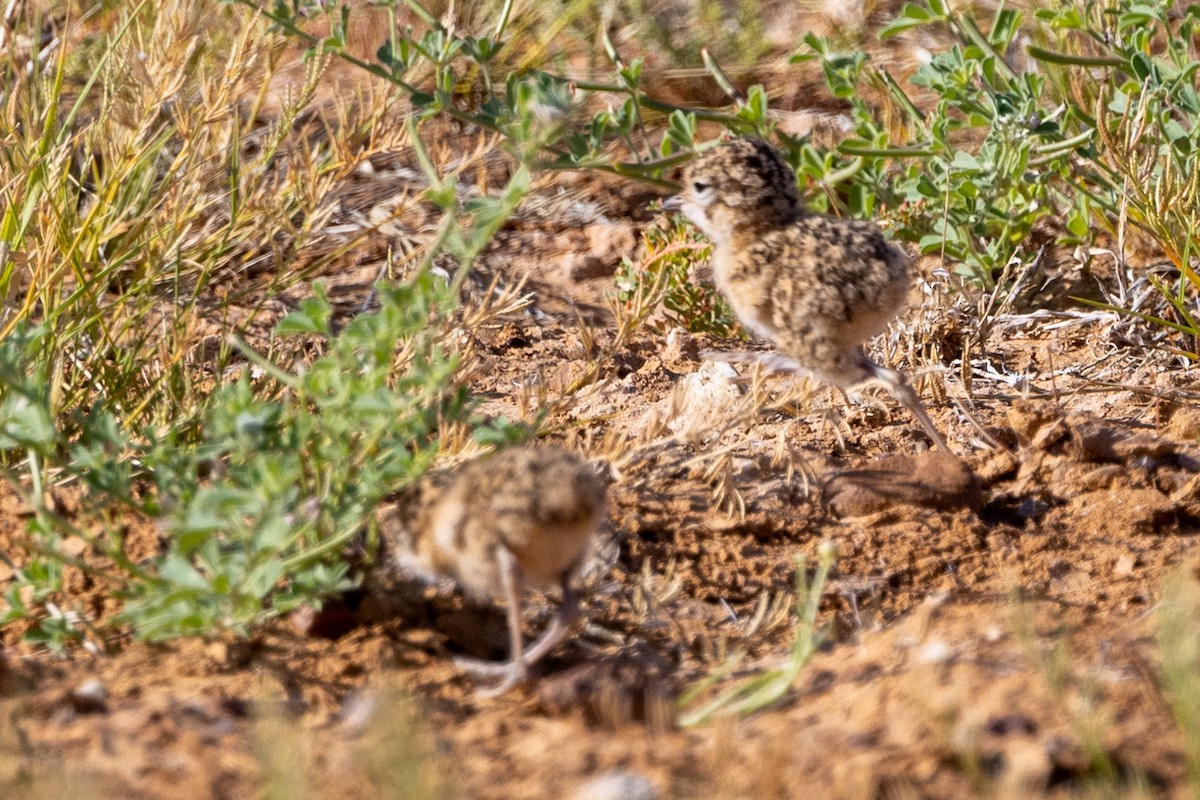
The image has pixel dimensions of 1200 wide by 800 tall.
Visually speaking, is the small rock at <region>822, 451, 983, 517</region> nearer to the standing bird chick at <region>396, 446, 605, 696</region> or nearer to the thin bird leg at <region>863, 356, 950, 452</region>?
the thin bird leg at <region>863, 356, 950, 452</region>

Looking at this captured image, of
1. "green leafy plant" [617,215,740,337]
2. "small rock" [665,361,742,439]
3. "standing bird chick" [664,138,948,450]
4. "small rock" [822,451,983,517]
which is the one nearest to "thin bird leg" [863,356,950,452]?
"standing bird chick" [664,138,948,450]

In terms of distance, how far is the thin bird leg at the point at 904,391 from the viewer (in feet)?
15.2

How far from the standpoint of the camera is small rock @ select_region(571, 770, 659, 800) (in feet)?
8.63

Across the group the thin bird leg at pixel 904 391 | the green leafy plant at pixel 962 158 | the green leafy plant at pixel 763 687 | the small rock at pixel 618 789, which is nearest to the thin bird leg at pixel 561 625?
the green leafy plant at pixel 763 687

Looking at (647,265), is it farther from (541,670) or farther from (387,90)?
(541,670)

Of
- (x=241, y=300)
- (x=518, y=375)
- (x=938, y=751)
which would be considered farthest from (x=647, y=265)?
(x=938, y=751)

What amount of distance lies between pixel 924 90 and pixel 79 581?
5.31m

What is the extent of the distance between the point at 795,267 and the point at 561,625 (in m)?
1.59

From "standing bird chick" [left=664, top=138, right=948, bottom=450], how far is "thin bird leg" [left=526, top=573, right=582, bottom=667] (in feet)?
4.67

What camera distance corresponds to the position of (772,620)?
3828 millimetres

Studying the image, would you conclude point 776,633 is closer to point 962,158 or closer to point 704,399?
point 704,399

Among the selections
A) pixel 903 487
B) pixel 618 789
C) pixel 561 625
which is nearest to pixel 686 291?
pixel 903 487

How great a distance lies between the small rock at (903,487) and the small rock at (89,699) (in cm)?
232

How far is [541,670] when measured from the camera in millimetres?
3484
